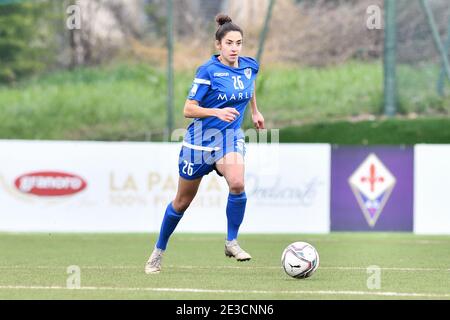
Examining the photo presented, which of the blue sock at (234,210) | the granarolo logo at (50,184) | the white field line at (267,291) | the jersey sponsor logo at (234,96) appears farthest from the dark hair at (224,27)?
the granarolo logo at (50,184)

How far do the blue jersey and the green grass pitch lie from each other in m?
1.15

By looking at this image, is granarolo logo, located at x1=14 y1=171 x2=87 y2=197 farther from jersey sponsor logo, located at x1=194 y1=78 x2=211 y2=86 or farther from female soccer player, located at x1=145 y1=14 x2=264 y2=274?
jersey sponsor logo, located at x1=194 y1=78 x2=211 y2=86

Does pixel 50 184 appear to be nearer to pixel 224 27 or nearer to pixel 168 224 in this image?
pixel 168 224

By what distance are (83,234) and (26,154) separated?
60.6 inches

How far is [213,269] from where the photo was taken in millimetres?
10000

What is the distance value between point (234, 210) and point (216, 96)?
979 millimetres

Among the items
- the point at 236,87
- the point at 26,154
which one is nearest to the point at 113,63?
the point at 26,154

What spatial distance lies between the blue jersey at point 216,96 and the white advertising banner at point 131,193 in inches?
287

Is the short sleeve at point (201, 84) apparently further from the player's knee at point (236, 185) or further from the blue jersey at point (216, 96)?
the player's knee at point (236, 185)

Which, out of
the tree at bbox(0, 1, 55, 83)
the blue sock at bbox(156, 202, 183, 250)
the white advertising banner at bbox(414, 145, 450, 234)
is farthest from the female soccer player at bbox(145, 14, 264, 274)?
the tree at bbox(0, 1, 55, 83)

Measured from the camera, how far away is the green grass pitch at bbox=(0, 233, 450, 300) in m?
7.82

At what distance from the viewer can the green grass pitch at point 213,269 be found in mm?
7824

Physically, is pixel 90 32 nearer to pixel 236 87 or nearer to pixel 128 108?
pixel 128 108

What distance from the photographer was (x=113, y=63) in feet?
83.3
